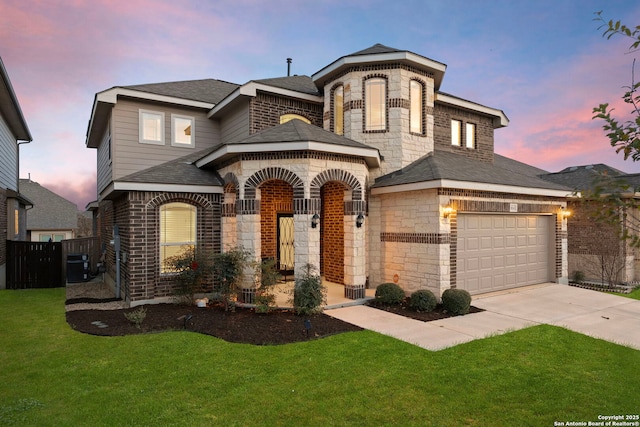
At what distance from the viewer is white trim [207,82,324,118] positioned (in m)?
11.3

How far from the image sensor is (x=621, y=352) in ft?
19.7

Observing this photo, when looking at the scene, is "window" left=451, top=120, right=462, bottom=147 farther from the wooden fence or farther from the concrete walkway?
the wooden fence

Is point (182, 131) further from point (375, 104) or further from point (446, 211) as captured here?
point (446, 211)

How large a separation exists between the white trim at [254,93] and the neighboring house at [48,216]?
27.1 meters

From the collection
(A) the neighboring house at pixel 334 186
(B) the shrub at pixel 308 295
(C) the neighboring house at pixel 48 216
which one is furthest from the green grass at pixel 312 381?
(C) the neighboring house at pixel 48 216

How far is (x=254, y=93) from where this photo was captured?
1142 centimetres

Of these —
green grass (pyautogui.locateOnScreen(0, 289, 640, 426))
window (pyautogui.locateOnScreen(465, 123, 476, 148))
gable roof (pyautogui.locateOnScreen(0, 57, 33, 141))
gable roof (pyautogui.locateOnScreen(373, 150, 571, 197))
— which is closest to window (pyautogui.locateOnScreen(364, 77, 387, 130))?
gable roof (pyautogui.locateOnScreen(373, 150, 571, 197))

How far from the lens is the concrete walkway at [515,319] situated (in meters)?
6.90

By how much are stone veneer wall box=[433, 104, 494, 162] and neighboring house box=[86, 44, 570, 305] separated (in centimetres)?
8

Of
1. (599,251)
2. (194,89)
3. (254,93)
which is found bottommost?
(599,251)

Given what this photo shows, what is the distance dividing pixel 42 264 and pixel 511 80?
21.9m

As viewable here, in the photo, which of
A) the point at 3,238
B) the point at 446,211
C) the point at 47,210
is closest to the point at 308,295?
the point at 446,211

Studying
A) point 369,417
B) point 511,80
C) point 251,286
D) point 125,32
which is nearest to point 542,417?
point 369,417

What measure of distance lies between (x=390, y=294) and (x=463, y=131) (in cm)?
878
